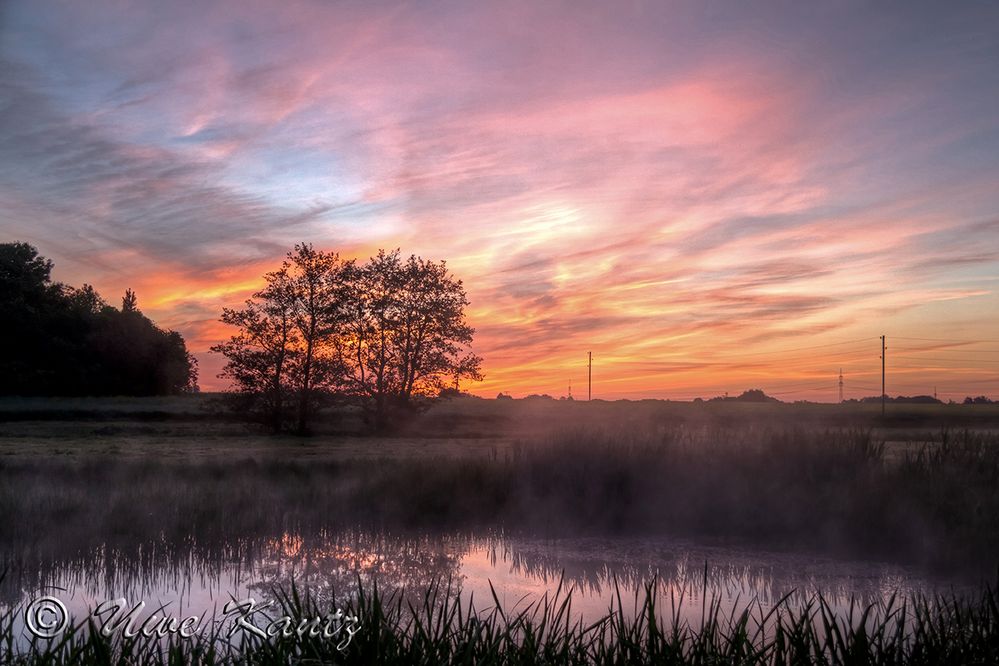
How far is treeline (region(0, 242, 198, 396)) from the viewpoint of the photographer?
4631 centimetres

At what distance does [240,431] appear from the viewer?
112 ft

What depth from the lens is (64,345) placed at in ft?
155

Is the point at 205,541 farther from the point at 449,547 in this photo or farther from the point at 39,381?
the point at 39,381

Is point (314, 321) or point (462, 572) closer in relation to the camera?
point (462, 572)

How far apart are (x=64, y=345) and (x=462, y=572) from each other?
45.5m

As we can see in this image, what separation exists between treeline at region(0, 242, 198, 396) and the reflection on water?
4249cm

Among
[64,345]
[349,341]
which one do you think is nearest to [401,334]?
[349,341]

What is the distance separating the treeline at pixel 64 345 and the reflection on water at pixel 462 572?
139 feet

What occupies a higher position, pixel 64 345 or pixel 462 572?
pixel 64 345

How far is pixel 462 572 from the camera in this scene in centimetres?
927

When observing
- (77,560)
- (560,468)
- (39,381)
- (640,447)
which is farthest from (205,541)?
(39,381)

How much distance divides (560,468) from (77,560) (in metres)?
8.08

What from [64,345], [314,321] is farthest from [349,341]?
[64,345]

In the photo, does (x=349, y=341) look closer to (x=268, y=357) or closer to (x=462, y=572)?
(x=268, y=357)
